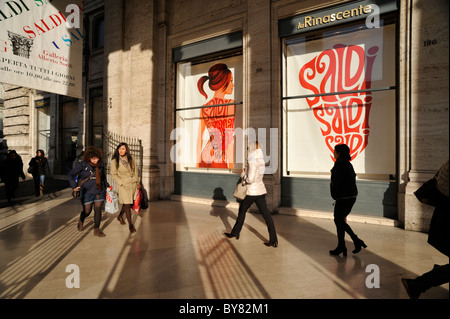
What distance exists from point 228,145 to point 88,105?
8.17 metres

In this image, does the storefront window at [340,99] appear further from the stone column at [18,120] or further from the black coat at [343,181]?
the stone column at [18,120]

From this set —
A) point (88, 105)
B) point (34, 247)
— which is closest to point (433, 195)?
point (34, 247)

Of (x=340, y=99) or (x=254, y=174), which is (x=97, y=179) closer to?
(x=254, y=174)

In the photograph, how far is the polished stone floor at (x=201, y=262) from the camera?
3.12 metres

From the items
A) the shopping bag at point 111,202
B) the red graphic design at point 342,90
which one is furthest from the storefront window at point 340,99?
the shopping bag at point 111,202

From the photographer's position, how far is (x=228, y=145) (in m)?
8.88

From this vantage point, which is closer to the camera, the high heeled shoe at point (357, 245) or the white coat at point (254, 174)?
the high heeled shoe at point (357, 245)

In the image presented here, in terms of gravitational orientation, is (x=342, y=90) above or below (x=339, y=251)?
above

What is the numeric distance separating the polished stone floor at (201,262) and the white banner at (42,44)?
11.8ft

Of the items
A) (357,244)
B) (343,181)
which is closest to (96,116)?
(343,181)

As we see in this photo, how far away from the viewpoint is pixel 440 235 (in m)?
2.68

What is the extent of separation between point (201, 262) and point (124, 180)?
238 centimetres

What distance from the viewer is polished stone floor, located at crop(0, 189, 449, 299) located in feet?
10.2

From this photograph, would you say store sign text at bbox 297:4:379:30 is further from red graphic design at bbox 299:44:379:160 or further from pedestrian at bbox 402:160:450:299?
pedestrian at bbox 402:160:450:299
